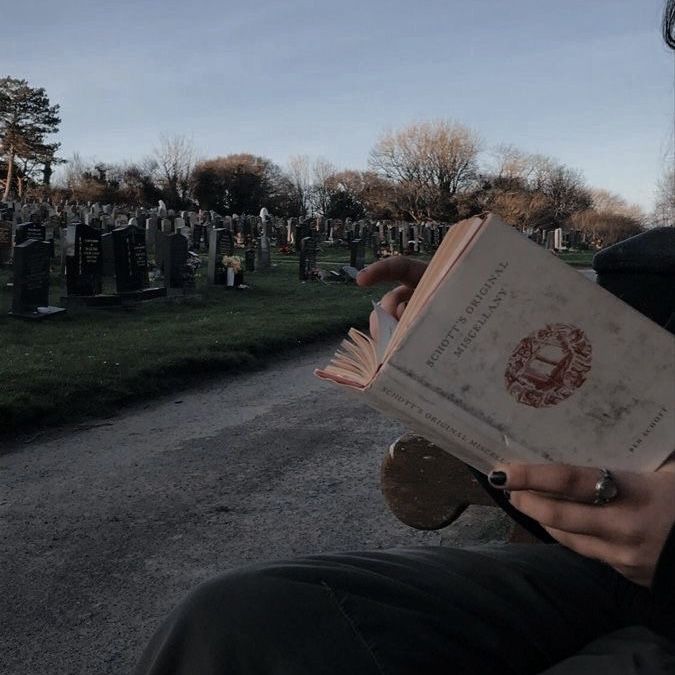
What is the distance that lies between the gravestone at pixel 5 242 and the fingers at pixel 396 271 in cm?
1710

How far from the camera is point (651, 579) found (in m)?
1.04

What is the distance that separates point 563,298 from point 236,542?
2.96 meters

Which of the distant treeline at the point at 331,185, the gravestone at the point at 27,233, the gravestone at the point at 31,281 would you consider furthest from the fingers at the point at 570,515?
the distant treeline at the point at 331,185

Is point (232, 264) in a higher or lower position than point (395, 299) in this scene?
lower

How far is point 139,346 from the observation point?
8414 millimetres

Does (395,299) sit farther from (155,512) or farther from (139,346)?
(139,346)

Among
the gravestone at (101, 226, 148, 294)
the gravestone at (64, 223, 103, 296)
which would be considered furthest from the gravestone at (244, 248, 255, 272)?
the gravestone at (64, 223, 103, 296)

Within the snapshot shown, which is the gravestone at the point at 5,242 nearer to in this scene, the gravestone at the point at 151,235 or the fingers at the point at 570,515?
the gravestone at the point at 151,235

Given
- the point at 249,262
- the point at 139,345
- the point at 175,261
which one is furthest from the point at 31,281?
the point at 249,262

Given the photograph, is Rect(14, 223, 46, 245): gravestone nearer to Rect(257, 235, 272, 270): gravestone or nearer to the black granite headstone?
the black granite headstone

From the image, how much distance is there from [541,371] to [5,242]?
58.2 feet

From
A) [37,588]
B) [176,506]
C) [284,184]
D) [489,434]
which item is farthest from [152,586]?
[284,184]

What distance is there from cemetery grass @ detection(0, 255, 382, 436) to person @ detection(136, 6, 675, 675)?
501 cm

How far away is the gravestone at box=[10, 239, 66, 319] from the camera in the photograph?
10.2 meters
